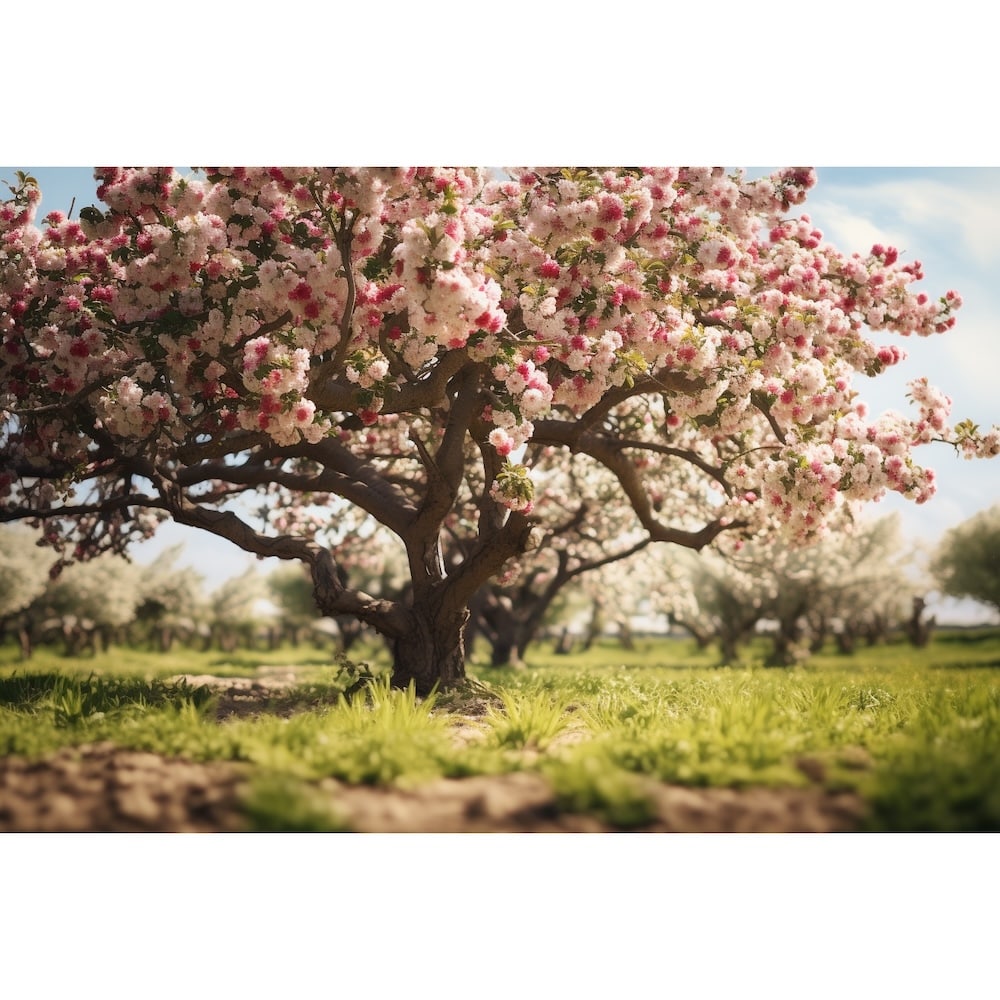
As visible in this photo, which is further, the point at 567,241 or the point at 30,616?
the point at 30,616

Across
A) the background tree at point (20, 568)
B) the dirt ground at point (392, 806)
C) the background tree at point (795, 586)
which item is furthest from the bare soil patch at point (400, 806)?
the background tree at point (20, 568)

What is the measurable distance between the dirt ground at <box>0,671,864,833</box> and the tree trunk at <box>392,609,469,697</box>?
341cm

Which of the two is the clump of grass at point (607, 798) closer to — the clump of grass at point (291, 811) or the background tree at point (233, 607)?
the clump of grass at point (291, 811)

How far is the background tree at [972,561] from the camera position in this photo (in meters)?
16.7

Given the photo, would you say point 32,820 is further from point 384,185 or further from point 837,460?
point 837,460

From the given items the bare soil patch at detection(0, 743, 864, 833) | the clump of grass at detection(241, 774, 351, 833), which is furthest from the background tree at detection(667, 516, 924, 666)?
the clump of grass at detection(241, 774, 351, 833)

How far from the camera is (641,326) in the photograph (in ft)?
21.3

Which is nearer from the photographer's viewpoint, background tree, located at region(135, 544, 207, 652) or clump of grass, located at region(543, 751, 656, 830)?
clump of grass, located at region(543, 751, 656, 830)

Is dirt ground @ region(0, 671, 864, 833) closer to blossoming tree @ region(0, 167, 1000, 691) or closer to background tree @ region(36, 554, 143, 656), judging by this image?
blossoming tree @ region(0, 167, 1000, 691)

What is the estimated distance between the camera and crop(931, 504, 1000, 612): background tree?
1667 cm

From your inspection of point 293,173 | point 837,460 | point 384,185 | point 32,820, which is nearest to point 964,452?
point 837,460

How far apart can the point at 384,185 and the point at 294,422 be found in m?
1.62

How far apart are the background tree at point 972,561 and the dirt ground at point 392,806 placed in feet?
42.0

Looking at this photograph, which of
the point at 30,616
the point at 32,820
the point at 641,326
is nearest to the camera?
the point at 32,820
